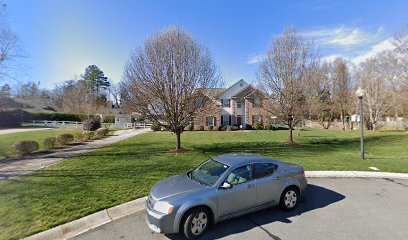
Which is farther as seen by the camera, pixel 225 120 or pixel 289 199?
pixel 225 120

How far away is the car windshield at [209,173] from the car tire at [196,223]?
0.59 metres

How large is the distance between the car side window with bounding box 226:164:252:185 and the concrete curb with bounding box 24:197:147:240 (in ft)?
8.16

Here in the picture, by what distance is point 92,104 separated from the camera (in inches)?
1566

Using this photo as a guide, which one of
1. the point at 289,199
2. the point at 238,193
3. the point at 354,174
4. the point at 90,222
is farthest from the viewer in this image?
the point at 354,174

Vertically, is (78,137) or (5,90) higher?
(5,90)

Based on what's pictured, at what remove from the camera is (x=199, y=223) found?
399 cm

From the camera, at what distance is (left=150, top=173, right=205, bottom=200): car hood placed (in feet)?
13.6

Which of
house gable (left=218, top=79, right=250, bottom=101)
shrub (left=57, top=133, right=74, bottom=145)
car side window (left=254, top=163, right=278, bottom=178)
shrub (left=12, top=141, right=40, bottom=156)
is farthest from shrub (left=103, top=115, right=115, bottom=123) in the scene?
car side window (left=254, top=163, right=278, bottom=178)

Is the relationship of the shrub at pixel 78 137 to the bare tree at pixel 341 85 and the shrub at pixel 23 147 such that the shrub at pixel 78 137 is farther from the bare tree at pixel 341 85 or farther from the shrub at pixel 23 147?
the bare tree at pixel 341 85

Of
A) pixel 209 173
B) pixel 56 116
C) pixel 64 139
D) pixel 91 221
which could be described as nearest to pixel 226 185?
pixel 209 173

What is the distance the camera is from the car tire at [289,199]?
4.96 metres

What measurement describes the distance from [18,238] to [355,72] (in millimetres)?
49182

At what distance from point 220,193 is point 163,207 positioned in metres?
1.12

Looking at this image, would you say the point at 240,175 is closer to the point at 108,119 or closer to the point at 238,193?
the point at 238,193
